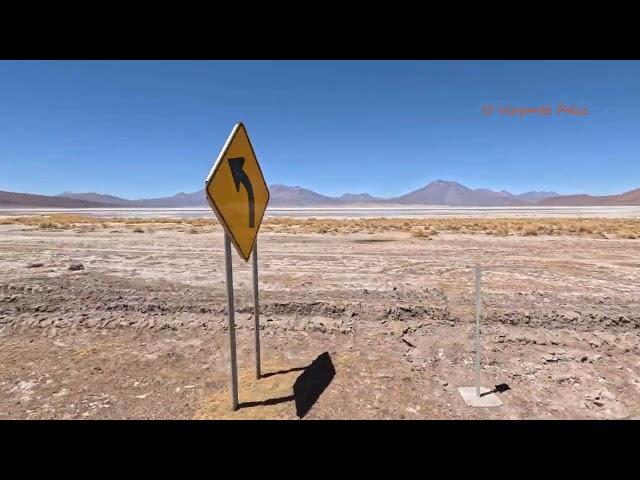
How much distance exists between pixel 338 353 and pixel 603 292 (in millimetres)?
6577

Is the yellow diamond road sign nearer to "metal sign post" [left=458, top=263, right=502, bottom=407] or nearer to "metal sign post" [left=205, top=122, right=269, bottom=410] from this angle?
"metal sign post" [left=205, top=122, right=269, bottom=410]

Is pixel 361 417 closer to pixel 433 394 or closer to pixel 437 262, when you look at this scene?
pixel 433 394

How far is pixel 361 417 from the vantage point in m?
3.39

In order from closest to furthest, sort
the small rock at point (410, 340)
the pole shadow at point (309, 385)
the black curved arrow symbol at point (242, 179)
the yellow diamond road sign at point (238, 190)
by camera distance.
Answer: the yellow diamond road sign at point (238, 190)
the black curved arrow symbol at point (242, 179)
the pole shadow at point (309, 385)
the small rock at point (410, 340)

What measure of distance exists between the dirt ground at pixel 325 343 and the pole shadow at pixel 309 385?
0.03 meters

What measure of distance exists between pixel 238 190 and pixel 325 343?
2.94 meters

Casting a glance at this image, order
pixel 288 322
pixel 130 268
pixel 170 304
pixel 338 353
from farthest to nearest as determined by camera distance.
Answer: pixel 130 268, pixel 170 304, pixel 288 322, pixel 338 353

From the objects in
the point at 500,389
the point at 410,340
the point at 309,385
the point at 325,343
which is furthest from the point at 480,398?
the point at 325,343

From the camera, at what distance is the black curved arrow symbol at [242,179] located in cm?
308

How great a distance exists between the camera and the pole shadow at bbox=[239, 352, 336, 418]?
3.53 m

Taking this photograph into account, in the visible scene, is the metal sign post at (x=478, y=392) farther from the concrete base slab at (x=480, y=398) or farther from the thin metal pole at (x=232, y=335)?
the thin metal pole at (x=232, y=335)

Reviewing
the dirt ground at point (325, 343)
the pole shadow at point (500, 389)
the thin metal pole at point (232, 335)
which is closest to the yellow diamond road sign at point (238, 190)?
the thin metal pole at point (232, 335)
